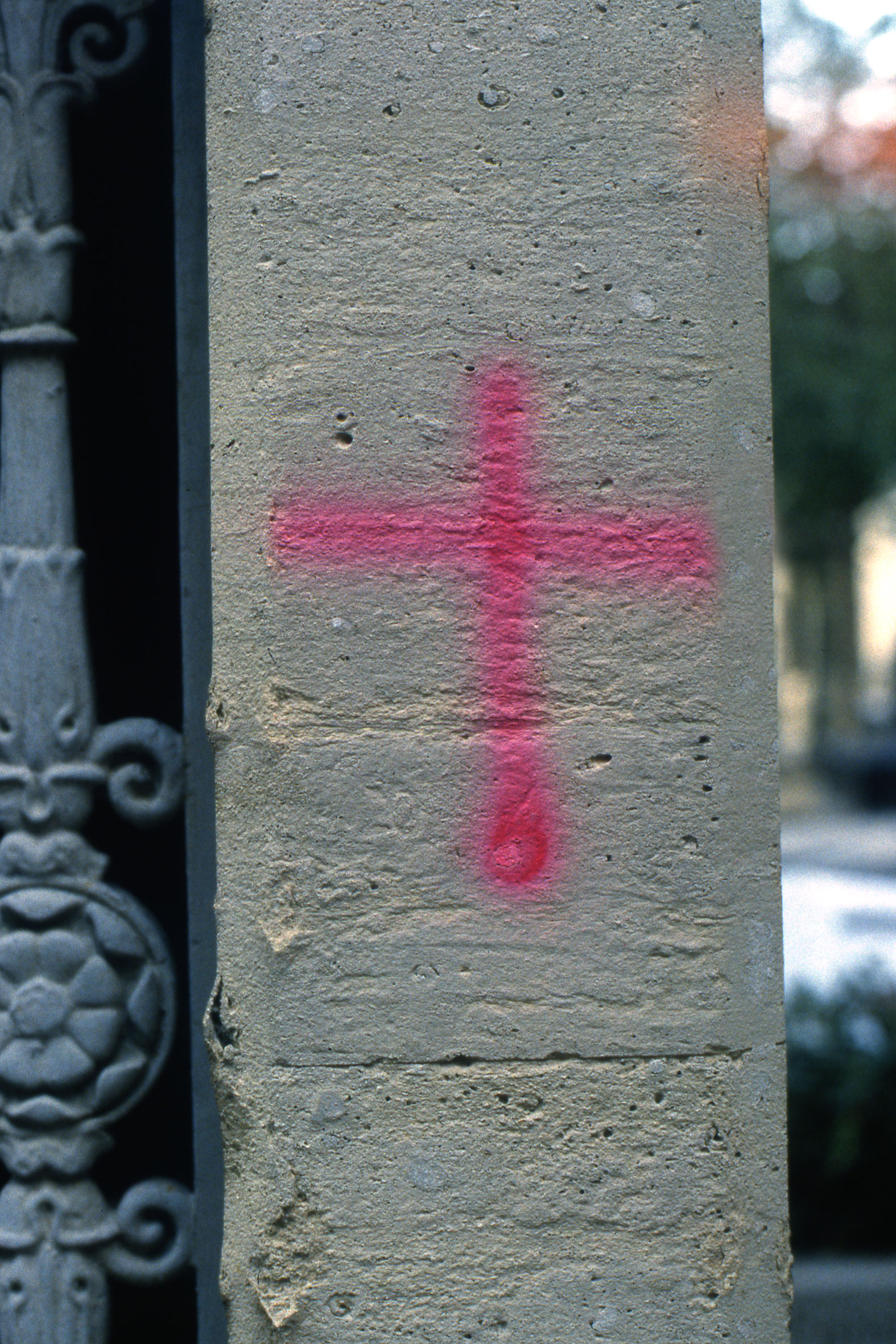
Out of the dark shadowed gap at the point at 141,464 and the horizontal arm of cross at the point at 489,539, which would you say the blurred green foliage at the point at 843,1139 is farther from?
the horizontal arm of cross at the point at 489,539

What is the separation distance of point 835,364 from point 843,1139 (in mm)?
Answer: 8558

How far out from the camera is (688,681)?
5.55 ft

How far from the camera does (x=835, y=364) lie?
10.9 m

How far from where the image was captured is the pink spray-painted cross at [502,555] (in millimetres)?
1667

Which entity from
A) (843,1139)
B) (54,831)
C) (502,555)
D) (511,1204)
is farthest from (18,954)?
(843,1139)

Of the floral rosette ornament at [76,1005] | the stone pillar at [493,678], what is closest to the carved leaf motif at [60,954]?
the floral rosette ornament at [76,1005]

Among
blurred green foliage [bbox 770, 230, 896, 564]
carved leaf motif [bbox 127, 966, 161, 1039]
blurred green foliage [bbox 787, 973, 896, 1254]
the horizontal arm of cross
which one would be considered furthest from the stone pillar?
blurred green foliage [bbox 770, 230, 896, 564]

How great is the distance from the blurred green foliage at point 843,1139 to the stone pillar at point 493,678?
7.21ft

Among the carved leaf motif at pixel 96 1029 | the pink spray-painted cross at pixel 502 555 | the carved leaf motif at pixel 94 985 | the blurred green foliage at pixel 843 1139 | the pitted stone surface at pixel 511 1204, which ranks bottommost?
the blurred green foliage at pixel 843 1139

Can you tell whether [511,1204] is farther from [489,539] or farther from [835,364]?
[835,364]

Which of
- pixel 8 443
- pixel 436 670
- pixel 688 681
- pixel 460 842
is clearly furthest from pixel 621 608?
pixel 8 443

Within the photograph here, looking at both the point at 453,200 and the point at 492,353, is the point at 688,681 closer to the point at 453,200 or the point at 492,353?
the point at 492,353

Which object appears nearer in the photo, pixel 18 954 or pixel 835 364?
pixel 18 954

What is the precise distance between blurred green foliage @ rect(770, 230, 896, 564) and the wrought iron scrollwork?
7343 mm
